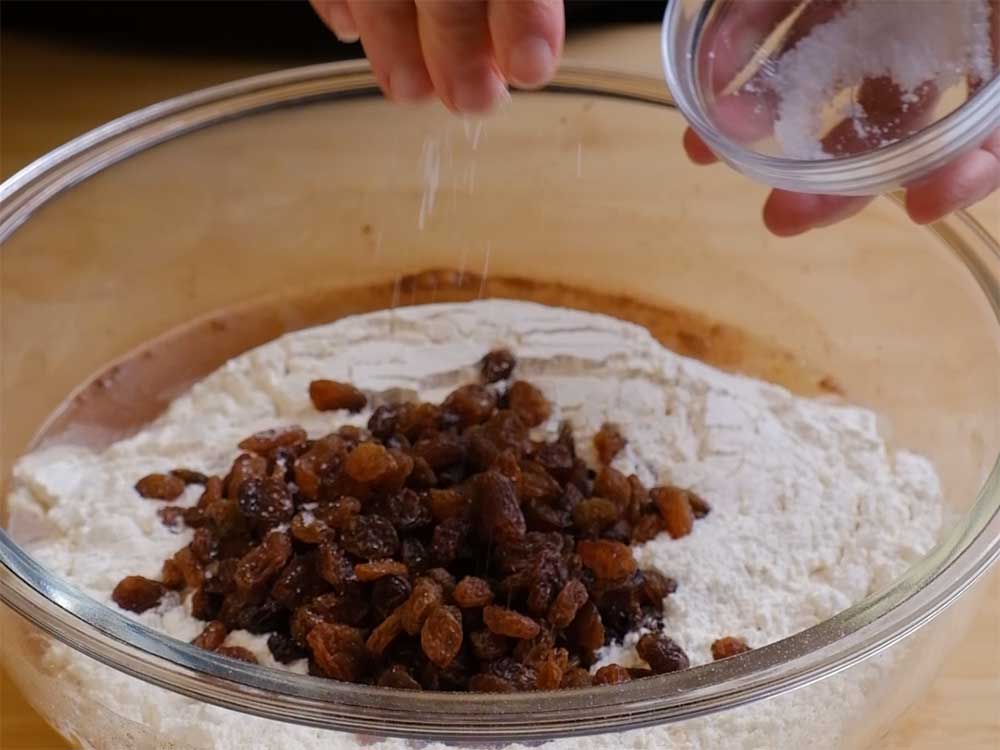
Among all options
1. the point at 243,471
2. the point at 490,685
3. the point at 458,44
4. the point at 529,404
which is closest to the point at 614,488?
the point at 529,404

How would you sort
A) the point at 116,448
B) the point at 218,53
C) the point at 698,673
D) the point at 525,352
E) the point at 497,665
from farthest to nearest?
the point at 218,53 → the point at 525,352 → the point at 116,448 → the point at 497,665 → the point at 698,673

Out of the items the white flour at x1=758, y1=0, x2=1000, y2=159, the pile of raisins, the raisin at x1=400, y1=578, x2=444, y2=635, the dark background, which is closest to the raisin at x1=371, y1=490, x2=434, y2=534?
the pile of raisins

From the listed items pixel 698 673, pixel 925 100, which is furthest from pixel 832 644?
pixel 925 100

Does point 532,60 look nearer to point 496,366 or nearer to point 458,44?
point 458,44

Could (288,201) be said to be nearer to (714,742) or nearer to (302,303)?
(302,303)

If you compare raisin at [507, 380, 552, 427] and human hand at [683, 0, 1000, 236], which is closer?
human hand at [683, 0, 1000, 236]

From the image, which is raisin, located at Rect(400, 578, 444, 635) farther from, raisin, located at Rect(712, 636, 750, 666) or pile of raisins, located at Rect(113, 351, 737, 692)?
raisin, located at Rect(712, 636, 750, 666)

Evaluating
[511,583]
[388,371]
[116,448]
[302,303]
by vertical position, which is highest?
[302,303]
